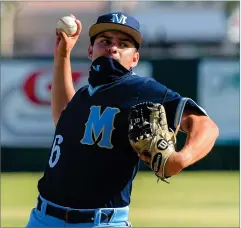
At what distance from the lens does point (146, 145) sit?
396 centimetres

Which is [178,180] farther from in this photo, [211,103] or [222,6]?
[222,6]

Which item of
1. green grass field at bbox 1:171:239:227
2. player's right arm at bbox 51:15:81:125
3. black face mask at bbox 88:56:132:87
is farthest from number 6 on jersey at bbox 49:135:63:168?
green grass field at bbox 1:171:239:227

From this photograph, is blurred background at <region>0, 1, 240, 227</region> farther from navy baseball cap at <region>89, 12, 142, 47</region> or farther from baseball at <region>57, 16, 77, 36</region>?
navy baseball cap at <region>89, 12, 142, 47</region>

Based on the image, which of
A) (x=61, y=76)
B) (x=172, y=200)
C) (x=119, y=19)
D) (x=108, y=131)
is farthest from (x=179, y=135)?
(x=108, y=131)

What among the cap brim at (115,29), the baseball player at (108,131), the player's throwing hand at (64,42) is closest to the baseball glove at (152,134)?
the baseball player at (108,131)

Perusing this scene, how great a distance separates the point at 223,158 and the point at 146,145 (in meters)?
13.0

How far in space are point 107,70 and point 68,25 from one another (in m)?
0.72

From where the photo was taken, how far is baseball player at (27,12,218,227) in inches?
162

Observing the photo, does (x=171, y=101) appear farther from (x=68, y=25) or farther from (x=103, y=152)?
(x=68, y=25)

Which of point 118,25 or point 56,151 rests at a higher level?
point 118,25

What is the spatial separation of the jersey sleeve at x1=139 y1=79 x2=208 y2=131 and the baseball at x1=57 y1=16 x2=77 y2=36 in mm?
930

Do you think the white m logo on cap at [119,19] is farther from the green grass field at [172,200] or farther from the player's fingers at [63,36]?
the green grass field at [172,200]

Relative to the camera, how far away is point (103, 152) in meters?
4.38

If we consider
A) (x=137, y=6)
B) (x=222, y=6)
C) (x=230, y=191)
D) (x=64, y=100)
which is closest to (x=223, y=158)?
(x=230, y=191)
